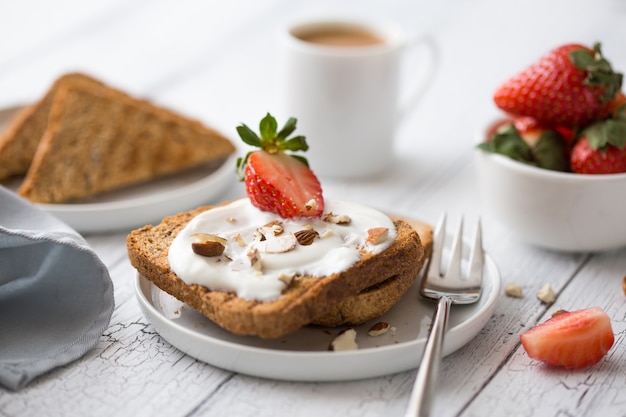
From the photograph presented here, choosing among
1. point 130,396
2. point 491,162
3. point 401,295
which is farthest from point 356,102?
point 130,396

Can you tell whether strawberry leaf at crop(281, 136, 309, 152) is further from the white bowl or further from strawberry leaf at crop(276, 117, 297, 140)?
the white bowl

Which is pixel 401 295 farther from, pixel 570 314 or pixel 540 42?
pixel 540 42

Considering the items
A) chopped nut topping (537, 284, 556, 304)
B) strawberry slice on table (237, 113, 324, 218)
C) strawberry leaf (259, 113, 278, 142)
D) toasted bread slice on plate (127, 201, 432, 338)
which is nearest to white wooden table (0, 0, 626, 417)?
chopped nut topping (537, 284, 556, 304)

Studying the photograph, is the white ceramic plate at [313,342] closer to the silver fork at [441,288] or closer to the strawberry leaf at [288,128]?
the silver fork at [441,288]

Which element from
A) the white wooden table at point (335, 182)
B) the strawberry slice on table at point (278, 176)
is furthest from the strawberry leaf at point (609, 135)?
the strawberry slice on table at point (278, 176)

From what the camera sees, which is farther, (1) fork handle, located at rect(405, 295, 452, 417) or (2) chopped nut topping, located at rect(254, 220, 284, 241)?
(2) chopped nut topping, located at rect(254, 220, 284, 241)

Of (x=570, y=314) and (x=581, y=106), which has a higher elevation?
(x=581, y=106)
